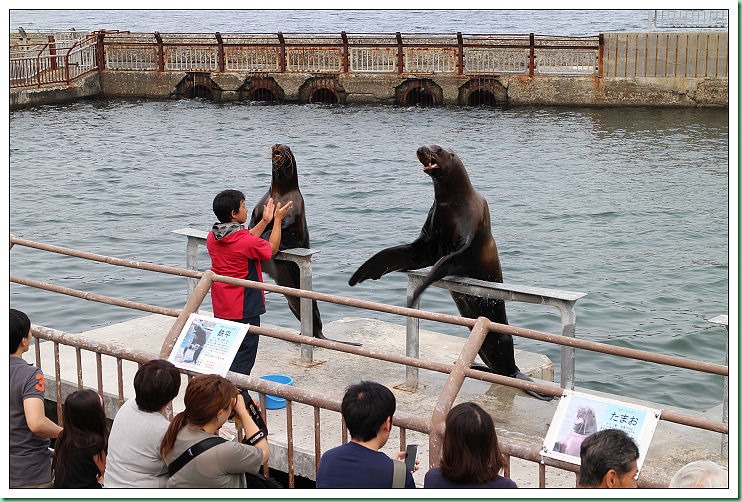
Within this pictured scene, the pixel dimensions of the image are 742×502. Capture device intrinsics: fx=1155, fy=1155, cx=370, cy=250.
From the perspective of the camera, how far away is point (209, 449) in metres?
5.72

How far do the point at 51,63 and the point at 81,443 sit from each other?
114 ft

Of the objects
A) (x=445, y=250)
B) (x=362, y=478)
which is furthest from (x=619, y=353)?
(x=445, y=250)

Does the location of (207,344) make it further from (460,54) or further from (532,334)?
(460,54)

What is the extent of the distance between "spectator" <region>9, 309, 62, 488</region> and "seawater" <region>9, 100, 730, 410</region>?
281 inches

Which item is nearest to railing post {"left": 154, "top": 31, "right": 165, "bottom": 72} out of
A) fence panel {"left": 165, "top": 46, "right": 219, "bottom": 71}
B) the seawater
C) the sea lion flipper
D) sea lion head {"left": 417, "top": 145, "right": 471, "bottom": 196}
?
fence panel {"left": 165, "top": 46, "right": 219, "bottom": 71}

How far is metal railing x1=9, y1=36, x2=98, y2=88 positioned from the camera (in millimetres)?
37469

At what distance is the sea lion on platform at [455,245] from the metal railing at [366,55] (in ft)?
81.8

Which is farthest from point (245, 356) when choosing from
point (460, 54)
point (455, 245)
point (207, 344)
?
point (460, 54)

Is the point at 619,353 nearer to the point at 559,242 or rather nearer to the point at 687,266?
the point at 687,266

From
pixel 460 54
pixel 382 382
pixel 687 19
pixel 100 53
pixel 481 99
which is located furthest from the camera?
pixel 100 53

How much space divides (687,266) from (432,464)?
44.8ft

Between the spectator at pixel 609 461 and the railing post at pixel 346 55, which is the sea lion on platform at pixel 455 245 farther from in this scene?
the railing post at pixel 346 55

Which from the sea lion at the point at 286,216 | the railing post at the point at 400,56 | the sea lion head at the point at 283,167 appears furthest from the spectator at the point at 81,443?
the railing post at the point at 400,56

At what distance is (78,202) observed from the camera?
2458 centimetres
